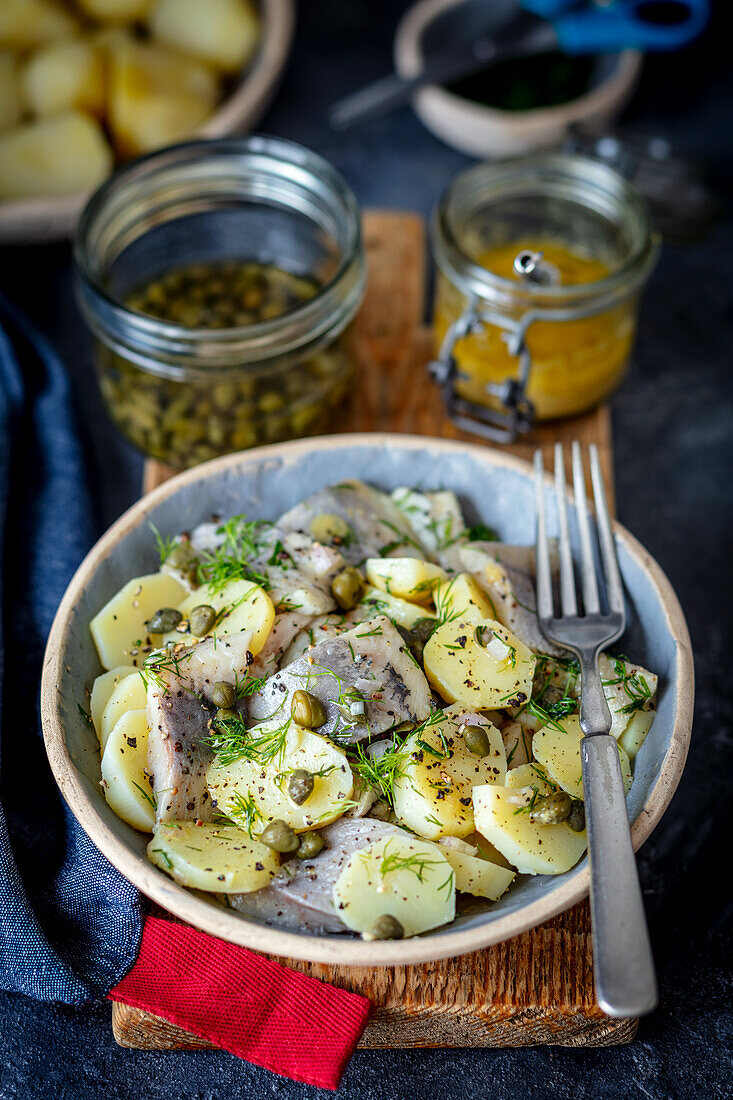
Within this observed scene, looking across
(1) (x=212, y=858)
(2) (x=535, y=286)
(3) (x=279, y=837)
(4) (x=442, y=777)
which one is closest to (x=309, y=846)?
(3) (x=279, y=837)

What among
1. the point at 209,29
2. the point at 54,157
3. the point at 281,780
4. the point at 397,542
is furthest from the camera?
the point at 209,29

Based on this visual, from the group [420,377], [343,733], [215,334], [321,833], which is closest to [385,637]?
[343,733]

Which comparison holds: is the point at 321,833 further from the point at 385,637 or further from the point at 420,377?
the point at 420,377

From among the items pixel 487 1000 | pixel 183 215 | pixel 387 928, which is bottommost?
pixel 487 1000

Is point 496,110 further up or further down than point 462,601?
further up

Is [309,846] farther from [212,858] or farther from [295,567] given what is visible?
[295,567]

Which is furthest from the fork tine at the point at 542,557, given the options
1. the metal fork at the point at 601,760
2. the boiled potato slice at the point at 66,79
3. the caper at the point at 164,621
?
the boiled potato slice at the point at 66,79

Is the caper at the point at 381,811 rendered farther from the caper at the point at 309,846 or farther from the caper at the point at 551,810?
the caper at the point at 551,810

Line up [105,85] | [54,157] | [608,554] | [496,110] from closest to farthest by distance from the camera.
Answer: [608,554] < [54,157] < [105,85] < [496,110]

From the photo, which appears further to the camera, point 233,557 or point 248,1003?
point 233,557
